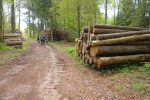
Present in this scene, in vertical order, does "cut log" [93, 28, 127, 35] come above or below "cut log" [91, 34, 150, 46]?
above

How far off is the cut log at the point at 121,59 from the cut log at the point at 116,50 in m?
0.44

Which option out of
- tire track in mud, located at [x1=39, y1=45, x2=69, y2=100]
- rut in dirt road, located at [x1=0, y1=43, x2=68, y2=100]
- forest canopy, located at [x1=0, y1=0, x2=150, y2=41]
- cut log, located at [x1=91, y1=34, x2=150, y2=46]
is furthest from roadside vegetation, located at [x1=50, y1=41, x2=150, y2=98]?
forest canopy, located at [x1=0, y1=0, x2=150, y2=41]

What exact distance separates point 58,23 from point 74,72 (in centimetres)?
3892

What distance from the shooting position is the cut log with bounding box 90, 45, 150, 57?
46.2ft

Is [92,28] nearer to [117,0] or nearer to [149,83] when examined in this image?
[149,83]

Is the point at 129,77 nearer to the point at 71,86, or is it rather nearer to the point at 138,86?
the point at 138,86

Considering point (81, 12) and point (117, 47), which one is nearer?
point (117, 47)

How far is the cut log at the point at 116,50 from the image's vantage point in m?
14.1

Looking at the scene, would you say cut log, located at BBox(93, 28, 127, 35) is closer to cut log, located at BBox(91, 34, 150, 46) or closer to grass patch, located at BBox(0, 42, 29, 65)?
cut log, located at BBox(91, 34, 150, 46)

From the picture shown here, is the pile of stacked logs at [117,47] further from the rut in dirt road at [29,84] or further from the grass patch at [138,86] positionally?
the grass patch at [138,86]

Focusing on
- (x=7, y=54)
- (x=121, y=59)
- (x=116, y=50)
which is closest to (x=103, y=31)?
(x=116, y=50)

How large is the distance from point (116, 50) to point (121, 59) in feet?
2.02

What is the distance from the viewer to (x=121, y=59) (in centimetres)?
1384

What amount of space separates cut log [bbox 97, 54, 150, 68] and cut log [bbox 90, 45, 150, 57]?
17.2 inches
